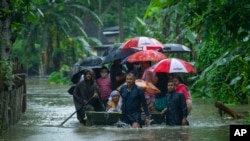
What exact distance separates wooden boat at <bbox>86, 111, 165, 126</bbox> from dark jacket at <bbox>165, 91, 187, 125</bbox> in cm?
30

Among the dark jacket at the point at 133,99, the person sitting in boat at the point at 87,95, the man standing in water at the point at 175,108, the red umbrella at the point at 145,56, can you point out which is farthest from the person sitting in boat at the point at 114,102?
the red umbrella at the point at 145,56

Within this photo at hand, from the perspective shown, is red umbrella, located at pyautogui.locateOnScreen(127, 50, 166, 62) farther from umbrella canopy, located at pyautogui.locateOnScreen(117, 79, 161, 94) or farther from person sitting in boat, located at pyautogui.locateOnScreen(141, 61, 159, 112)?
umbrella canopy, located at pyautogui.locateOnScreen(117, 79, 161, 94)

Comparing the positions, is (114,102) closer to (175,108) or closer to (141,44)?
(175,108)

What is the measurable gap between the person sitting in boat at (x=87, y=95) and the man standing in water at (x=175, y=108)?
186 centimetres

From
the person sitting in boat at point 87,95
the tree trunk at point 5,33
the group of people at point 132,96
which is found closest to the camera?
the tree trunk at point 5,33

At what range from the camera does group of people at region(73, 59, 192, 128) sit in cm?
1457

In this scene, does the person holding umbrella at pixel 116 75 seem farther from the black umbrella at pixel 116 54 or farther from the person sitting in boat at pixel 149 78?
the person sitting in boat at pixel 149 78

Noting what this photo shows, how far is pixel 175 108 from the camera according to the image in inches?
582

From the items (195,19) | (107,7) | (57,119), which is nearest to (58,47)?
(107,7)

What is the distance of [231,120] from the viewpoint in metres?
16.6

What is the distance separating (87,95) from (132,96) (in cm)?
201

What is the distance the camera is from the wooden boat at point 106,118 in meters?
15.1

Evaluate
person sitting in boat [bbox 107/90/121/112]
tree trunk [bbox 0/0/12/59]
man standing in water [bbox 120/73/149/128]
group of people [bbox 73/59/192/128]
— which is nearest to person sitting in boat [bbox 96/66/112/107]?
group of people [bbox 73/59/192/128]

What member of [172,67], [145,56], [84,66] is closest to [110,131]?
[172,67]
